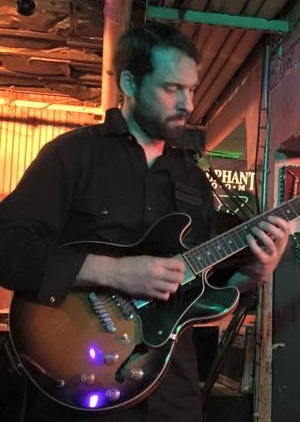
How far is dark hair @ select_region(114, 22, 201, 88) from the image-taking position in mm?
1561

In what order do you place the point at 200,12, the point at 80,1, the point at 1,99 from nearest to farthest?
1. the point at 200,12
2. the point at 80,1
3. the point at 1,99

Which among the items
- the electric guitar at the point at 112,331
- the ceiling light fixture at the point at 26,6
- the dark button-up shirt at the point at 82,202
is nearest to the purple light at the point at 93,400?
the electric guitar at the point at 112,331

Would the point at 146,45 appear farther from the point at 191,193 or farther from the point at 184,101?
the point at 191,193

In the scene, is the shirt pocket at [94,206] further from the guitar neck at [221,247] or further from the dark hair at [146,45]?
the dark hair at [146,45]

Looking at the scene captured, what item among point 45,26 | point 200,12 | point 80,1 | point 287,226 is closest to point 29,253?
point 287,226

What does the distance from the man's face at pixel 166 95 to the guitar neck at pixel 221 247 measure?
0.32 metres

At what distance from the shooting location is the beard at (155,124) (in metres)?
1.51

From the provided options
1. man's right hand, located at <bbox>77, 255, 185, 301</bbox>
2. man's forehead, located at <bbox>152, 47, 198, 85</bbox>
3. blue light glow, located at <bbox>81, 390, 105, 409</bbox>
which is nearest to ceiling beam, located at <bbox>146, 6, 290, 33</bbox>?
man's forehead, located at <bbox>152, 47, 198, 85</bbox>

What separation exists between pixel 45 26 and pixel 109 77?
1.67ft

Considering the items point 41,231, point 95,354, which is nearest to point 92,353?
point 95,354

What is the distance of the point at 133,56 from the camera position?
5.24ft

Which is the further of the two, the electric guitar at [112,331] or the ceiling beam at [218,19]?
the ceiling beam at [218,19]

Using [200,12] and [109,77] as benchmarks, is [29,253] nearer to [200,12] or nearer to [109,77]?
[200,12]

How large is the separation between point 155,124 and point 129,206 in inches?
9.7
